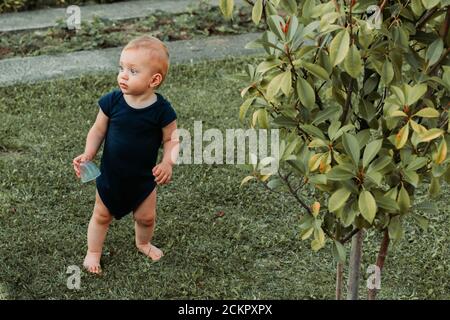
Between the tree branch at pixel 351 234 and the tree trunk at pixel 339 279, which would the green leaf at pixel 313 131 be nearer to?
the tree branch at pixel 351 234

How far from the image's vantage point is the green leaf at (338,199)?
2.53 meters

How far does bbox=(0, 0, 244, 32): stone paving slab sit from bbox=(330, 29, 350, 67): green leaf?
15.3ft

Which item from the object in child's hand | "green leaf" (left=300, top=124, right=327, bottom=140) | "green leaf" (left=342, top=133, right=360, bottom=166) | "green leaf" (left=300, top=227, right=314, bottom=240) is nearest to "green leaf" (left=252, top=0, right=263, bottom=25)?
"green leaf" (left=300, top=124, right=327, bottom=140)

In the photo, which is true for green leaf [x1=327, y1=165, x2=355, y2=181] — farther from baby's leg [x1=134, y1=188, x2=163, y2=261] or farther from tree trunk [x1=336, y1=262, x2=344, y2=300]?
baby's leg [x1=134, y1=188, x2=163, y2=261]

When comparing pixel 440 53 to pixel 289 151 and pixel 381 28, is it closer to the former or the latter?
pixel 381 28

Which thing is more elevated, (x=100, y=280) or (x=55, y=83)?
(x=100, y=280)

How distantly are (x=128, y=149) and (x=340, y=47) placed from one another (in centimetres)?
144

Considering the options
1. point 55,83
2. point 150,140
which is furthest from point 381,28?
point 55,83

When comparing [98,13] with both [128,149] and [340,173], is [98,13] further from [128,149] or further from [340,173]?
[340,173]

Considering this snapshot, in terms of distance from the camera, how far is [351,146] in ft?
8.25

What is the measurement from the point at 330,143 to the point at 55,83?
11.4ft

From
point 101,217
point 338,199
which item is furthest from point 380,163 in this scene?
point 101,217

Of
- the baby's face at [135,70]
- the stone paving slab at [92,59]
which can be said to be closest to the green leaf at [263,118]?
the baby's face at [135,70]

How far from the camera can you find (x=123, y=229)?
4082 millimetres
